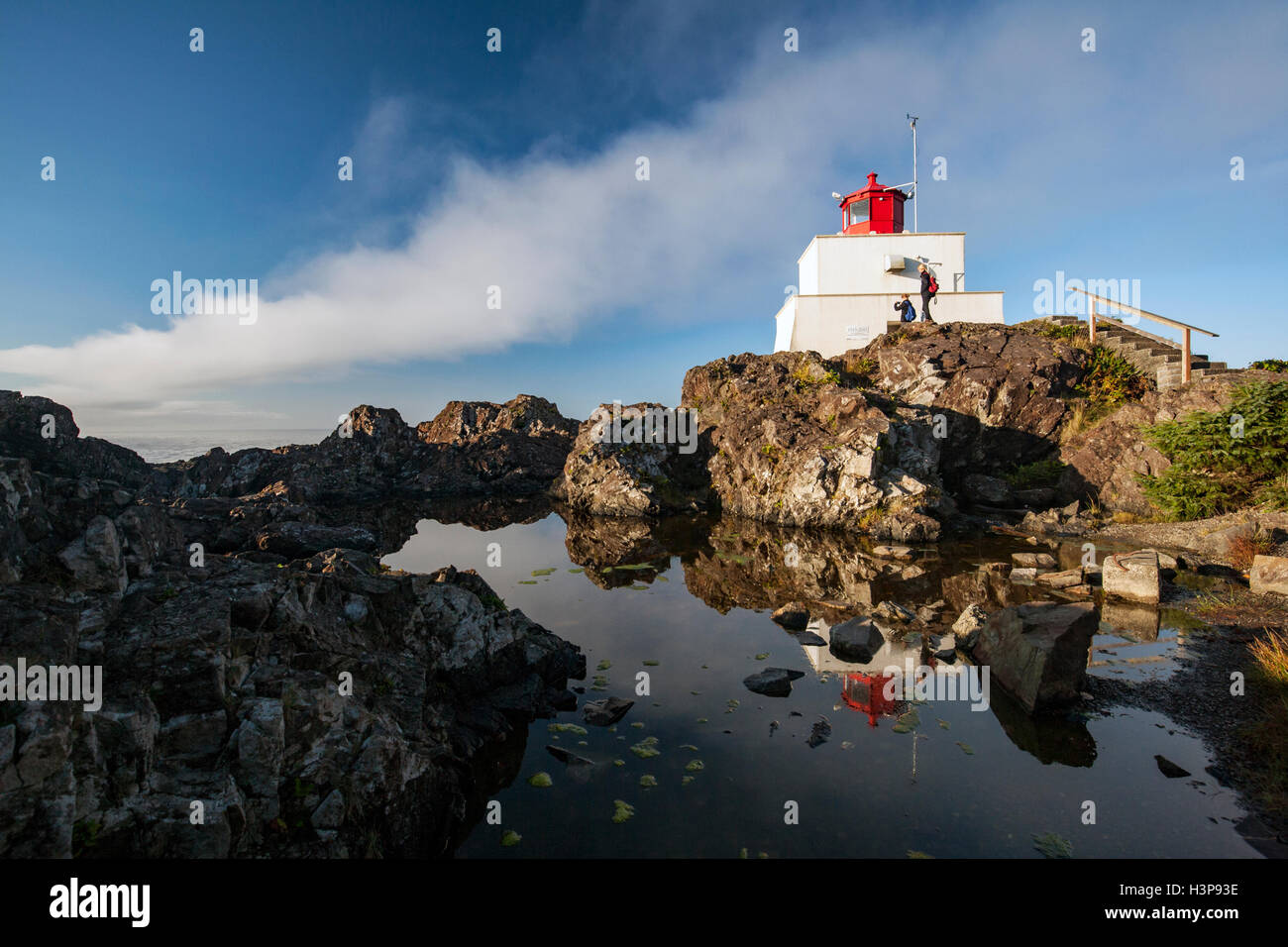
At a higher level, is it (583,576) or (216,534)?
(216,534)

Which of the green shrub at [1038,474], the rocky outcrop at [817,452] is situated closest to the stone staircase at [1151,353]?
the green shrub at [1038,474]

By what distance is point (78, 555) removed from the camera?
570 cm

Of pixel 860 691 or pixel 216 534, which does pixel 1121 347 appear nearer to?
pixel 860 691

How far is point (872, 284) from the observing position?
3806 cm

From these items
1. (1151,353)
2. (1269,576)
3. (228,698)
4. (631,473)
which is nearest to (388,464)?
(631,473)

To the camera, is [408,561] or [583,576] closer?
[583,576]

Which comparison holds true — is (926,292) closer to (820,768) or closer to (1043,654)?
(1043,654)

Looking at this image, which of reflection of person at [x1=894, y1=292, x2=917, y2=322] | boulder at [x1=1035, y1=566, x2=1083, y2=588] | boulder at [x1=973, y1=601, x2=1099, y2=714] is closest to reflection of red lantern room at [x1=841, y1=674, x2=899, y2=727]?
boulder at [x1=973, y1=601, x2=1099, y2=714]

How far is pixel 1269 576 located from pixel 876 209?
1357 inches

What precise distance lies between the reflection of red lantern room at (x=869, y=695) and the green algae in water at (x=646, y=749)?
10.0 feet

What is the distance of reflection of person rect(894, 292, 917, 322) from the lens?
35469mm

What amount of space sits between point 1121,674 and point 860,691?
4.35 metres
